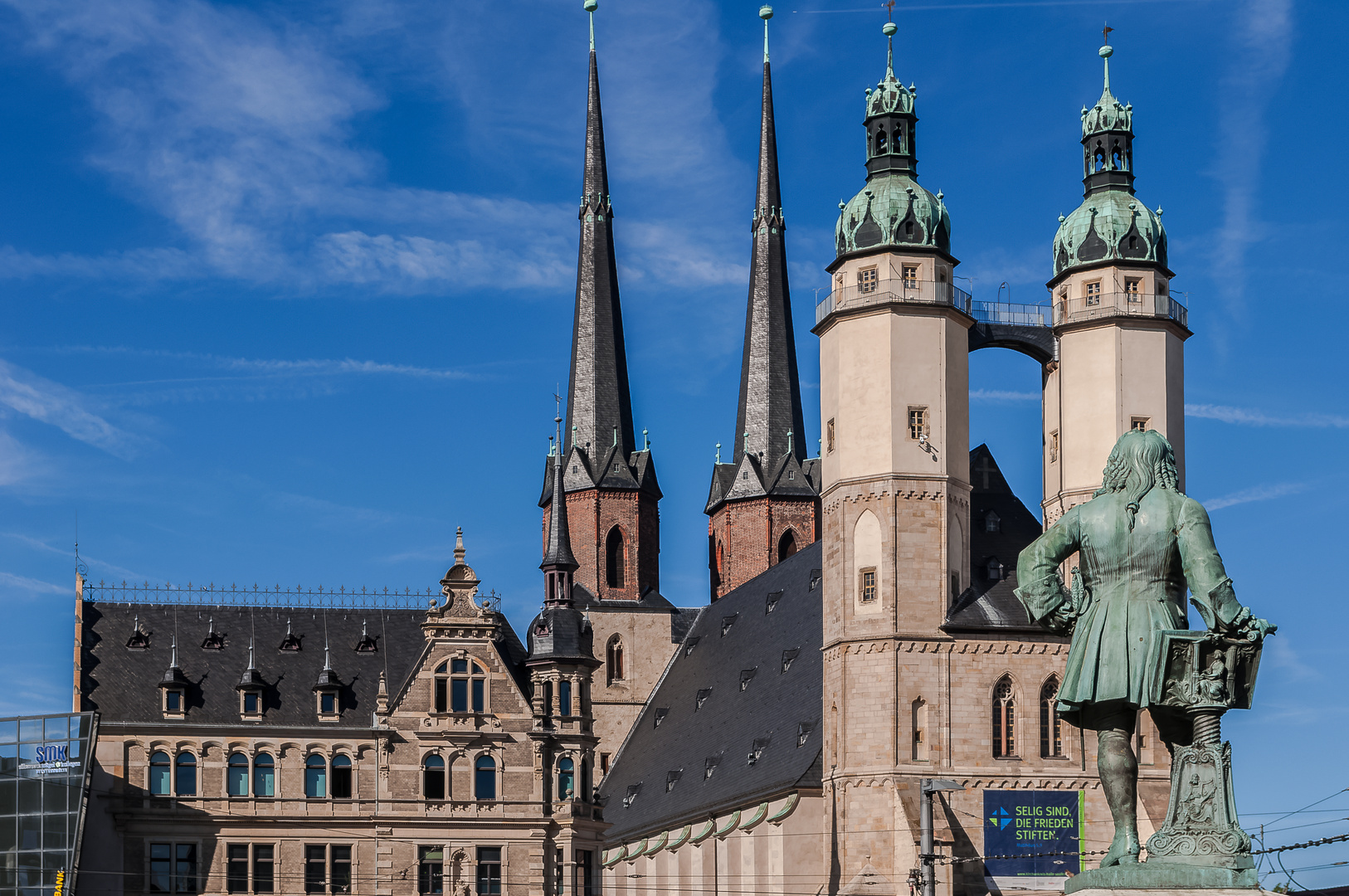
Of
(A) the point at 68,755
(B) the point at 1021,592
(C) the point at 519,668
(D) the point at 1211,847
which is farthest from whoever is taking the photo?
(C) the point at 519,668

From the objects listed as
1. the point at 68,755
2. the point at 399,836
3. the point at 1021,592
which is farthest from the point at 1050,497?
the point at 1021,592

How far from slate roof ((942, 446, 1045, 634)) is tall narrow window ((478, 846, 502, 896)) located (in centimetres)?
1612

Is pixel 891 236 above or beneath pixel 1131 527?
above

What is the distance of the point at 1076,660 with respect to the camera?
15680 mm

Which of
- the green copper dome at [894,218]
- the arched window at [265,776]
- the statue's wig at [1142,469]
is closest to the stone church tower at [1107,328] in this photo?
the green copper dome at [894,218]

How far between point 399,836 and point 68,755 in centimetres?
1056

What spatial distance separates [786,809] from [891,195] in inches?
820

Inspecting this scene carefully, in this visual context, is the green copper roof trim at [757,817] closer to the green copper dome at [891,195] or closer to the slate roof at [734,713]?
the slate roof at [734,713]

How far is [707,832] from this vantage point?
8044cm

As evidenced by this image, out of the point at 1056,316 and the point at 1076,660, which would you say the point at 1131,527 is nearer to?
the point at 1076,660

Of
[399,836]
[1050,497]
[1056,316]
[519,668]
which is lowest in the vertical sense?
[399,836]

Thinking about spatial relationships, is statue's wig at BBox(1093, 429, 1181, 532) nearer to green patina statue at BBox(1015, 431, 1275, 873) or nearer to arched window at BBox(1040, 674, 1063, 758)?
Result: green patina statue at BBox(1015, 431, 1275, 873)

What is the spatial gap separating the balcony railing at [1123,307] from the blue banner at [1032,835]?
16.0 metres

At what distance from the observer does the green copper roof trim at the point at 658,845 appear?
279 ft
